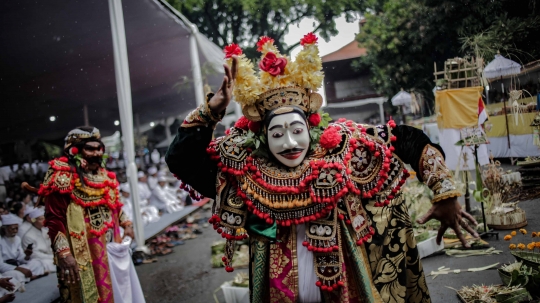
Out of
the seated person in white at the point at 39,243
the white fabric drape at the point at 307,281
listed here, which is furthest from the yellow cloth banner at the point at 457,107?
the seated person in white at the point at 39,243

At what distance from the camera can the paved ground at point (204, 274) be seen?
3.87 m

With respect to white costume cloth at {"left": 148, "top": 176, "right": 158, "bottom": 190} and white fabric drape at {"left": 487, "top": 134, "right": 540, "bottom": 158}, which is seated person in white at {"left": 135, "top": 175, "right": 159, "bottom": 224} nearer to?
white costume cloth at {"left": 148, "top": 176, "right": 158, "bottom": 190}

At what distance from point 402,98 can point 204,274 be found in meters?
3.69

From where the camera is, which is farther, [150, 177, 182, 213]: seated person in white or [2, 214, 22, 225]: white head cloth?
[150, 177, 182, 213]: seated person in white

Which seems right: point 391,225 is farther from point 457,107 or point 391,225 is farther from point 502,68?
point 457,107

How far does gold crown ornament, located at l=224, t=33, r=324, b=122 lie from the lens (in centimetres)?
222

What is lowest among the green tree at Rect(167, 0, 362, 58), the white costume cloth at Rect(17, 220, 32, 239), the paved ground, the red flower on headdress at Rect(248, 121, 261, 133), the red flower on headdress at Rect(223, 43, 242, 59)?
the paved ground

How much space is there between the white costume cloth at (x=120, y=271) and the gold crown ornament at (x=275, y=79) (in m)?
2.45

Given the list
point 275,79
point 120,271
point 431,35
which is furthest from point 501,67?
point 120,271

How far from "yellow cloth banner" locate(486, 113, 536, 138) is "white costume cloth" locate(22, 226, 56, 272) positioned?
607 centimetres

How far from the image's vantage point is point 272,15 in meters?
5.81

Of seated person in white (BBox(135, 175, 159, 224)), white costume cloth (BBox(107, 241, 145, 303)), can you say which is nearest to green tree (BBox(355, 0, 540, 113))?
white costume cloth (BBox(107, 241, 145, 303))

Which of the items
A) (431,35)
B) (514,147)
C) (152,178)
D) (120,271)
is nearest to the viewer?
(514,147)

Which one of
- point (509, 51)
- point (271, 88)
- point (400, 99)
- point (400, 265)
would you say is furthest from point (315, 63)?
point (400, 99)
